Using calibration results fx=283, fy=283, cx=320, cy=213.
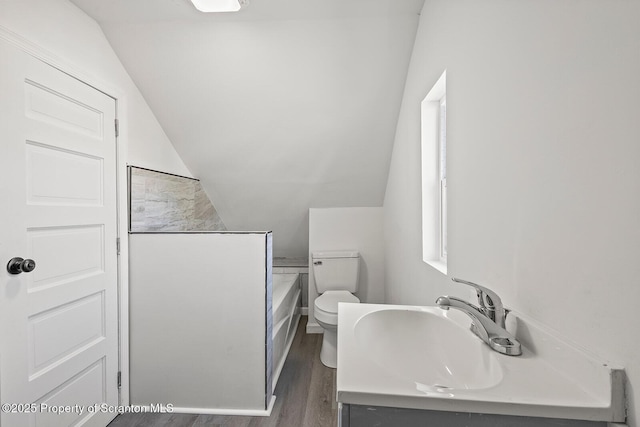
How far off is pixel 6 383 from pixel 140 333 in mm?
638

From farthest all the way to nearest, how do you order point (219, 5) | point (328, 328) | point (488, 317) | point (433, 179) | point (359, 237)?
point (359, 237), point (328, 328), point (433, 179), point (219, 5), point (488, 317)

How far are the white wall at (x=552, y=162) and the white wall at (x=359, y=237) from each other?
5.70ft

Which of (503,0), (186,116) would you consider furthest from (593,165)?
(186,116)

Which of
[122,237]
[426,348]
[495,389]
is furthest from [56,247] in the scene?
[495,389]

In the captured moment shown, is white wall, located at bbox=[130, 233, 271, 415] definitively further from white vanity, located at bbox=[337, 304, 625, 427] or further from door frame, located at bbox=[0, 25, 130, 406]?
white vanity, located at bbox=[337, 304, 625, 427]

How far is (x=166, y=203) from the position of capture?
7.30ft

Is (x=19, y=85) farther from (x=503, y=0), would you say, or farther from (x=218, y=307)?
(x=503, y=0)

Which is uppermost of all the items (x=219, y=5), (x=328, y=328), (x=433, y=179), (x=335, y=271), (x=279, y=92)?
(x=219, y=5)

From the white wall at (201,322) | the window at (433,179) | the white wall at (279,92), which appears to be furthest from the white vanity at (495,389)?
the white wall at (279,92)

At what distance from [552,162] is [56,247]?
1.98m

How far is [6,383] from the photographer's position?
1163 mm

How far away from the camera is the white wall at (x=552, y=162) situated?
1.67 feet

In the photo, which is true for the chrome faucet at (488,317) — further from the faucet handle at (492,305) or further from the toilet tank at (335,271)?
the toilet tank at (335,271)

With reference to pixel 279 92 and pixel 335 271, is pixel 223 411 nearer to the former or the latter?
pixel 335 271
